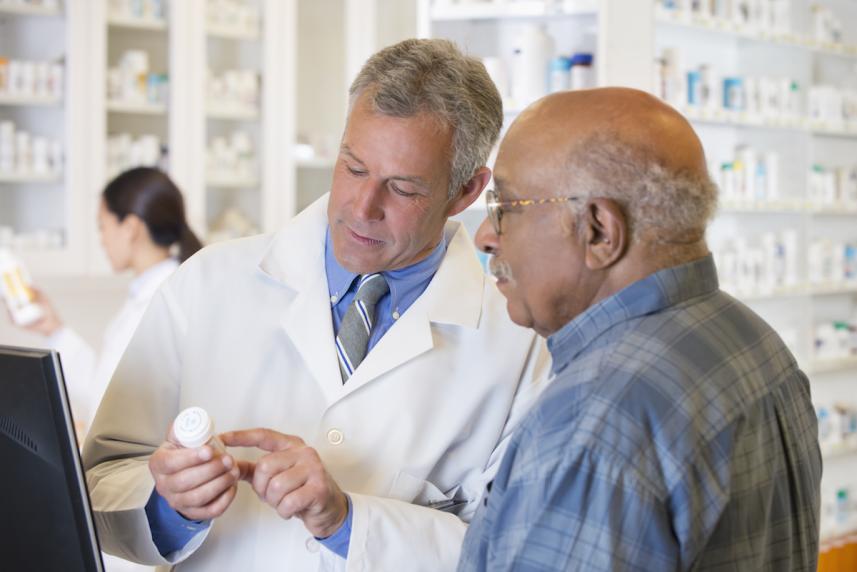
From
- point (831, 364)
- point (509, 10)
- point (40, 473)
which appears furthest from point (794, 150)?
point (40, 473)

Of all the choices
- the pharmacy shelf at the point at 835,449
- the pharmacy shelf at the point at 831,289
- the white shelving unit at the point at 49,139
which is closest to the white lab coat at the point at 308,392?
the white shelving unit at the point at 49,139

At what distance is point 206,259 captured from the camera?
1.47 metres

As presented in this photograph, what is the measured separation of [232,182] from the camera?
4.41 metres

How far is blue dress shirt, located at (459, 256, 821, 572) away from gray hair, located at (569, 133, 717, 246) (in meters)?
0.05

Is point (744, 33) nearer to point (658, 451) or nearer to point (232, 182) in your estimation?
point (232, 182)

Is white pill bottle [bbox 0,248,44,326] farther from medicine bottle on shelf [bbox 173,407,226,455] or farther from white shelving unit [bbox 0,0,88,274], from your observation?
medicine bottle on shelf [bbox 173,407,226,455]

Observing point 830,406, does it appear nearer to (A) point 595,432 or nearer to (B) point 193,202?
(B) point 193,202

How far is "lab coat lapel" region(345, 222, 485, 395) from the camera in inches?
54.1

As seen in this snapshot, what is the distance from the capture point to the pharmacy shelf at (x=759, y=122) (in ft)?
12.4

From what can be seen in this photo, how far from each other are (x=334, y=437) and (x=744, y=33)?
3.40 meters

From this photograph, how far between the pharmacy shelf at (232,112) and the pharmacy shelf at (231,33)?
0.32m

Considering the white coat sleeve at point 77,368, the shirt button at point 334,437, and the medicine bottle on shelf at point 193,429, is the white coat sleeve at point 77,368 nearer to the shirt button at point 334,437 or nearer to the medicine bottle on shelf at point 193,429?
the shirt button at point 334,437

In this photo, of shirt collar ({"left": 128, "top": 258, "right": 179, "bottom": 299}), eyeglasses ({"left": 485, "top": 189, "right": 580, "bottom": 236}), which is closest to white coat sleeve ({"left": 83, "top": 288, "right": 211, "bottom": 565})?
eyeglasses ({"left": 485, "top": 189, "right": 580, "bottom": 236})

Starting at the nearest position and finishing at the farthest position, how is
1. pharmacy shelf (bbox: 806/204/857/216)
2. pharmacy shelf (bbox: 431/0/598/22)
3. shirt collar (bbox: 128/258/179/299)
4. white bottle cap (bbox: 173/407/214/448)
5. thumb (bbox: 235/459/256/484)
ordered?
white bottle cap (bbox: 173/407/214/448) → thumb (bbox: 235/459/256/484) → pharmacy shelf (bbox: 431/0/598/22) → shirt collar (bbox: 128/258/179/299) → pharmacy shelf (bbox: 806/204/857/216)
